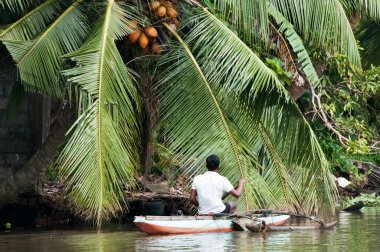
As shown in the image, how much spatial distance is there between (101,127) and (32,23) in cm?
272

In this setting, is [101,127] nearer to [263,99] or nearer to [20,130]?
[263,99]

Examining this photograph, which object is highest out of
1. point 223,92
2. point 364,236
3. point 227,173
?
point 223,92

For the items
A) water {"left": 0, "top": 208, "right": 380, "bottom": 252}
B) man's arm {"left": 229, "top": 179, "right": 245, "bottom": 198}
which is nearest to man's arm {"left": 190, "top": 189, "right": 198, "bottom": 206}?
man's arm {"left": 229, "top": 179, "right": 245, "bottom": 198}

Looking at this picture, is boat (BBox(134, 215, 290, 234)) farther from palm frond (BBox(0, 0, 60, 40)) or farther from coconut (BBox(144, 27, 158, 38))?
palm frond (BBox(0, 0, 60, 40))

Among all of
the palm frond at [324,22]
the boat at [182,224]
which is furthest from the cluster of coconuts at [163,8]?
the boat at [182,224]

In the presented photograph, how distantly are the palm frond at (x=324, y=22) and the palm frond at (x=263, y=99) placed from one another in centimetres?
125

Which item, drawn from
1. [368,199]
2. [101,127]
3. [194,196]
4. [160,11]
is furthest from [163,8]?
[368,199]

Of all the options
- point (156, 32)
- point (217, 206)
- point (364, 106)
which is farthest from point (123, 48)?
point (364, 106)

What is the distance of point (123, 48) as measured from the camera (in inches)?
650

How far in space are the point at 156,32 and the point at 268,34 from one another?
5.83 feet

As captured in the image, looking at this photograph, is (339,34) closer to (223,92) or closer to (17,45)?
(223,92)

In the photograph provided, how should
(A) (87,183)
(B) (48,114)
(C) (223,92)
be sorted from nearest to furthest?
1. (A) (87,183)
2. (C) (223,92)
3. (B) (48,114)

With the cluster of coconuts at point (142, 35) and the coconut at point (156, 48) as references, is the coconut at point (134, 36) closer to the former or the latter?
the cluster of coconuts at point (142, 35)

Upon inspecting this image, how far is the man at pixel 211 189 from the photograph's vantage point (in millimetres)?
14406
